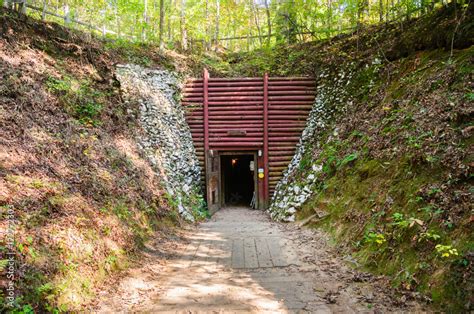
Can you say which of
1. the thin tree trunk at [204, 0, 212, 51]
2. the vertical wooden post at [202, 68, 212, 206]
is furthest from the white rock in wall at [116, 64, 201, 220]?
the thin tree trunk at [204, 0, 212, 51]

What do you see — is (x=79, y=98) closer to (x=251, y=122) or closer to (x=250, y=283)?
(x=251, y=122)

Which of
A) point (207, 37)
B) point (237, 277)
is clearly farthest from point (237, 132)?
point (207, 37)

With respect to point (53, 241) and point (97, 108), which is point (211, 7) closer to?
point (97, 108)

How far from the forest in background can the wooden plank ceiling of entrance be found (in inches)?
134

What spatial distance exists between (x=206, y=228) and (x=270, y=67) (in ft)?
27.4

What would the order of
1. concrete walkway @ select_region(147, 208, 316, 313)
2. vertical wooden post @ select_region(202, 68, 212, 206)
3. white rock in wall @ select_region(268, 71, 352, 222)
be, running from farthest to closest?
vertical wooden post @ select_region(202, 68, 212, 206)
white rock in wall @ select_region(268, 71, 352, 222)
concrete walkway @ select_region(147, 208, 316, 313)

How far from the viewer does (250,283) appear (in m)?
4.19

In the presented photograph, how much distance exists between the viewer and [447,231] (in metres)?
3.48

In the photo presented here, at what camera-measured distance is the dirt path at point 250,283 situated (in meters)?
3.51

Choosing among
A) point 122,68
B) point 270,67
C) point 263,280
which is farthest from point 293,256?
point 270,67

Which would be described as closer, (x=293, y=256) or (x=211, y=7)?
(x=293, y=256)

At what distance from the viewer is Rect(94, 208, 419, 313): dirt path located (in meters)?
3.51

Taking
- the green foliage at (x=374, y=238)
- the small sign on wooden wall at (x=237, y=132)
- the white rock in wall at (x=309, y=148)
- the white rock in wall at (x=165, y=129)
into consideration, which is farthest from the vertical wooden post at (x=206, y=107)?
the green foliage at (x=374, y=238)

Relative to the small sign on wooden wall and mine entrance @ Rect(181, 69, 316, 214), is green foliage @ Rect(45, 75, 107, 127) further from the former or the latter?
the small sign on wooden wall
